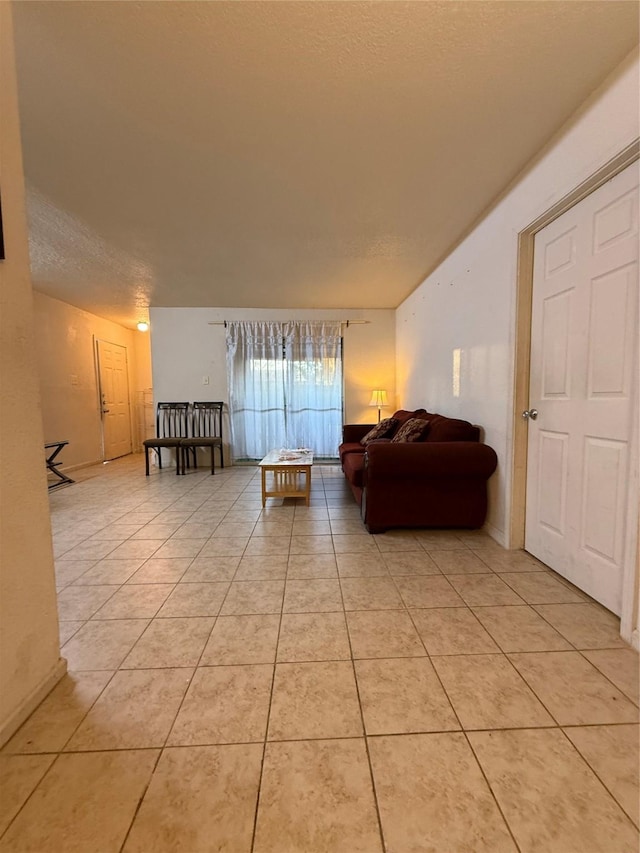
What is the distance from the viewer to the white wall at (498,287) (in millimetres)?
1448

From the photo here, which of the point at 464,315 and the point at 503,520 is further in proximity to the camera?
the point at 464,315

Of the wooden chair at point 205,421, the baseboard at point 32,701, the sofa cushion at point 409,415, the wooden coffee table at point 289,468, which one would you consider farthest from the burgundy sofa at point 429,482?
the wooden chair at point 205,421

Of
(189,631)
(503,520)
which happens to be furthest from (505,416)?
(189,631)

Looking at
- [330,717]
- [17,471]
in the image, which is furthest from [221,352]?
[330,717]

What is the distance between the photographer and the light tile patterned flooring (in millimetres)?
786

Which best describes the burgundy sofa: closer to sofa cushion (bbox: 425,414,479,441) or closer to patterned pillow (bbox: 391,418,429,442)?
sofa cushion (bbox: 425,414,479,441)

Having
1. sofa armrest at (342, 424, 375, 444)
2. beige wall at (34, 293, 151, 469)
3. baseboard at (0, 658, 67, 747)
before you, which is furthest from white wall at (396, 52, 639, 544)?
beige wall at (34, 293, 151, 469)

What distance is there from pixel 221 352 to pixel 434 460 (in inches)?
149

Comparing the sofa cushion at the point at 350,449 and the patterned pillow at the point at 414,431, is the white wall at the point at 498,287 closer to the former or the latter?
the patterned pillow at the point at 414,431

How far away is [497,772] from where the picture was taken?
893mm

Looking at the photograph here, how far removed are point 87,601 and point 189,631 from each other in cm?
65

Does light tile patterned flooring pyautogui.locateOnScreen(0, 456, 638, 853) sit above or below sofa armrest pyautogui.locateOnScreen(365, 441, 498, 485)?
below

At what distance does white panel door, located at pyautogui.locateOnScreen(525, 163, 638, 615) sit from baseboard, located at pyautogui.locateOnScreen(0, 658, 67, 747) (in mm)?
2205

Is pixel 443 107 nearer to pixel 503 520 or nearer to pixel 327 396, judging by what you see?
pixel 503 520
